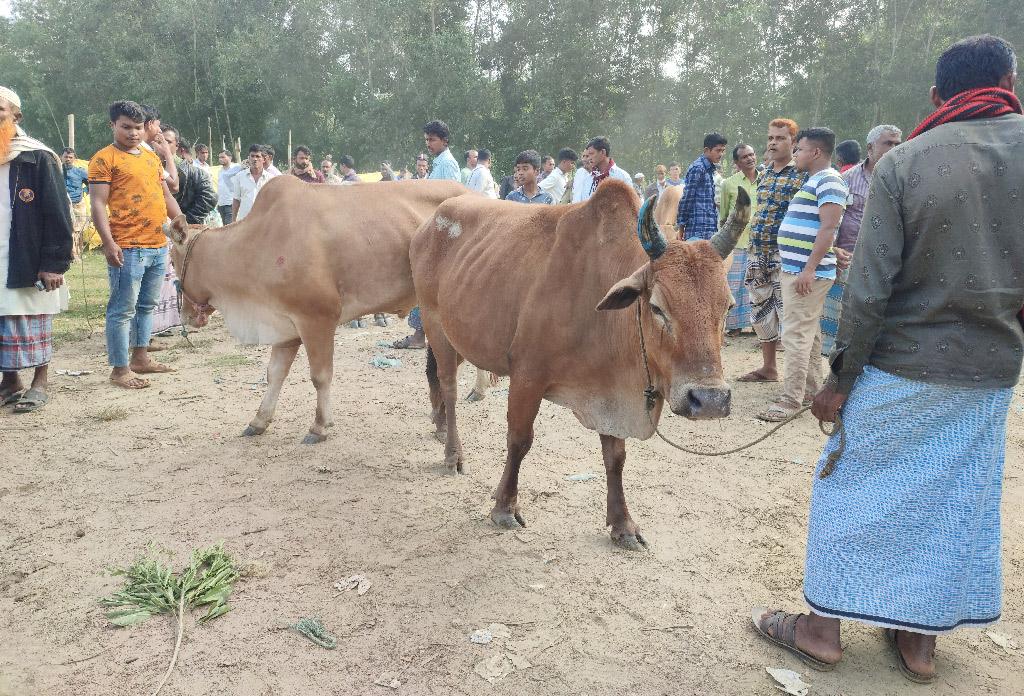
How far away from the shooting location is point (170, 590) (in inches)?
130

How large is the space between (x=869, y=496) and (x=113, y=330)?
644 cm

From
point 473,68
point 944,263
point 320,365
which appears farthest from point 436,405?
point 473,68

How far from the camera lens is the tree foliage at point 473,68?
29812mm

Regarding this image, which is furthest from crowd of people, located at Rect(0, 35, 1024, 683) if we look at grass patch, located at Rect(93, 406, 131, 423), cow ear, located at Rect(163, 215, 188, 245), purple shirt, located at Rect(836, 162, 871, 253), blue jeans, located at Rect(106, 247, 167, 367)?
blue jeans, located at Rect(106, 247, 167, 367)

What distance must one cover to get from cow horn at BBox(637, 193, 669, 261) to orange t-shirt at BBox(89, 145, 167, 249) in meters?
5.41

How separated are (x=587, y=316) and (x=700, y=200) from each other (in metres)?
5.31

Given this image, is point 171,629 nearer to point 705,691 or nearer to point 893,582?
point 705,691

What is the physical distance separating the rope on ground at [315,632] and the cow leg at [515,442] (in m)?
1.26

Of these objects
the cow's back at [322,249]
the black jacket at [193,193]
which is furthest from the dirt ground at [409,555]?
the black jacket at [193,193]

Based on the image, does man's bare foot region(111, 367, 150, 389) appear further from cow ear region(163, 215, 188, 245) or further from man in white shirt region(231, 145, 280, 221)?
man in white shirt region(231, 145, 280, 221)

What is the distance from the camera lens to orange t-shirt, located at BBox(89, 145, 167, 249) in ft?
20.7

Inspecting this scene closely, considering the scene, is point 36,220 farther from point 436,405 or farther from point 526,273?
point 526,273

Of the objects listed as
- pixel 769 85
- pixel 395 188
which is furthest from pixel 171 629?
pixel 769 85

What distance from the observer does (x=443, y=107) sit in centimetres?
3014
